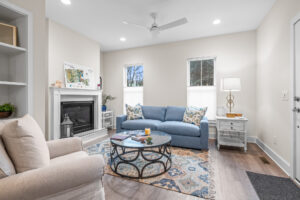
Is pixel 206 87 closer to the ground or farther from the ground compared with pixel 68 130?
farther from the ground

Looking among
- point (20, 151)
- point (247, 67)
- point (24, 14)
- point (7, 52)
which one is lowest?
point (20, 151)

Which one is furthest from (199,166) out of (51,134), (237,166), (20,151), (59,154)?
(51,134)

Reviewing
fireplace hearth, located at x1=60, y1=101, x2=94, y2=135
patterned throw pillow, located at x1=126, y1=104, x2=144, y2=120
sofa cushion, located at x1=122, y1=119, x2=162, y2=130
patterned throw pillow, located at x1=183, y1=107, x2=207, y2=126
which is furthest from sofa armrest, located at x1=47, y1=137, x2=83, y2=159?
patterned throw pillow, located at x1=183, y1=107, x2=207, y2=126

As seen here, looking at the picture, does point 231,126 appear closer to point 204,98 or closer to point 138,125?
point 204,98

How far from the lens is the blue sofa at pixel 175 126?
9.99 feet

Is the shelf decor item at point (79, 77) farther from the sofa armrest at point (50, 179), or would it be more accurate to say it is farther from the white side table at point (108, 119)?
the sofa armrest at point (50, 179)

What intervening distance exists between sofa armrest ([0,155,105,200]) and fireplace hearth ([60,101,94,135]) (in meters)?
2.80

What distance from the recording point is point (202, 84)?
13.7 feet

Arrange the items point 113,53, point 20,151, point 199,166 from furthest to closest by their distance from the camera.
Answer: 1. point 113,53
2. point 199,166
3. point 20,151

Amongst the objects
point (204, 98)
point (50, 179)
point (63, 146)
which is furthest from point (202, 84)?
point (50, 179)

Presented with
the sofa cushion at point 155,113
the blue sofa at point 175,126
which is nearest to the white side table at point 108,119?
the blue sofa at point 175,126

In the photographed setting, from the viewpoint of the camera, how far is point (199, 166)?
234 centimetres

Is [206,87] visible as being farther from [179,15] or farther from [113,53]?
[113,53]

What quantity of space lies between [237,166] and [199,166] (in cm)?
64
